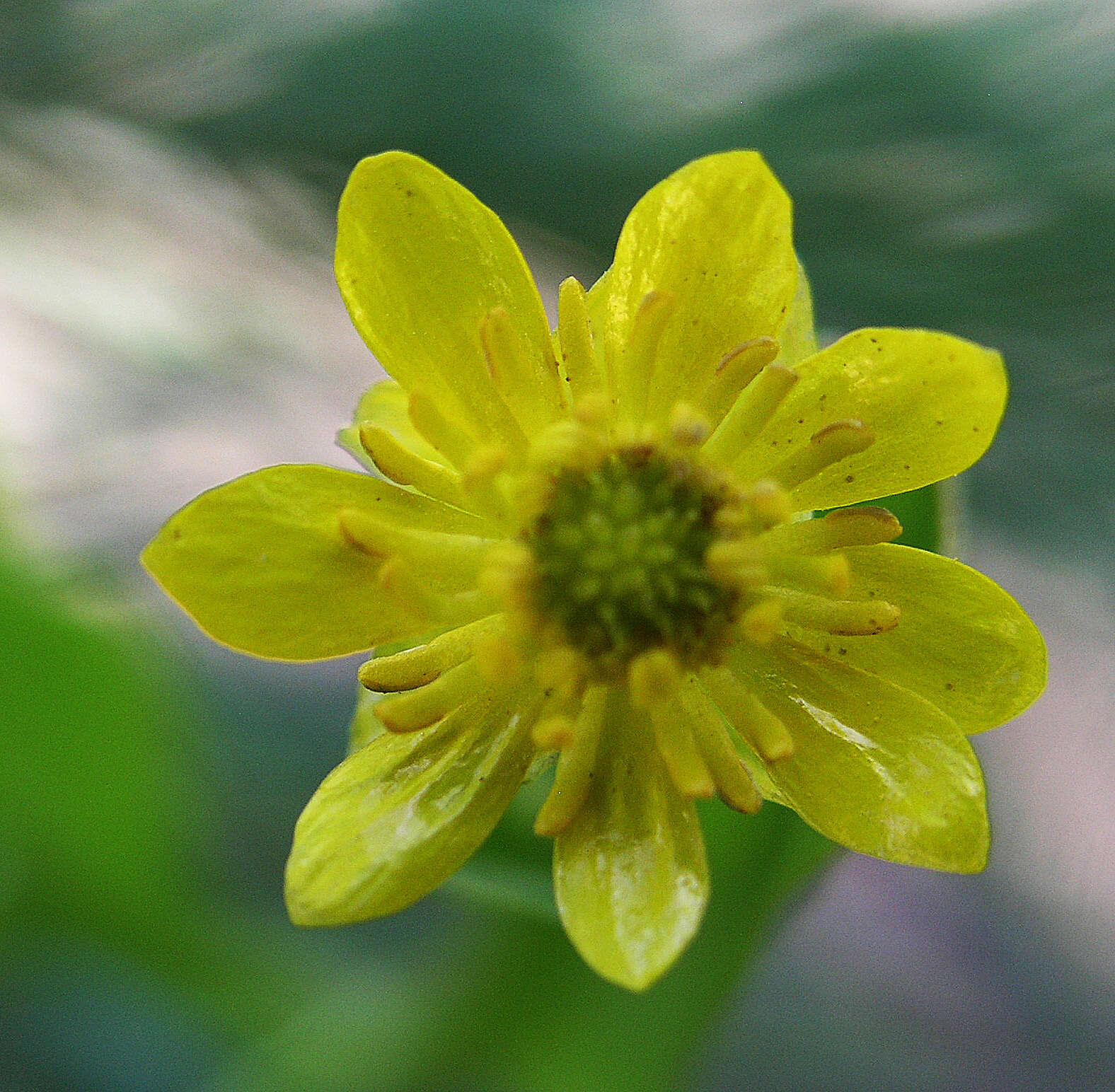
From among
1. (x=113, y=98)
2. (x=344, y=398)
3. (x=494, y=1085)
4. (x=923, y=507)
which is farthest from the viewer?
(x=113, y=98)

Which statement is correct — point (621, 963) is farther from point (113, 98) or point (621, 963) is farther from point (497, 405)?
point (113, 98)

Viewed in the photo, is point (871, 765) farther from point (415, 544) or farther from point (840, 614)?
point (415, 544)

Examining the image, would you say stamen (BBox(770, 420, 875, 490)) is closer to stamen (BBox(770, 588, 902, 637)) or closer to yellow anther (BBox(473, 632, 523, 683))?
stamen (BBox(770, 588, 902, 637))

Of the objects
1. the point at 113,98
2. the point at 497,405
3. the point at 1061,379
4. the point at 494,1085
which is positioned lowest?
the point at 494,1085

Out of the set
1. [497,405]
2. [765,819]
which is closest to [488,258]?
[497,405]

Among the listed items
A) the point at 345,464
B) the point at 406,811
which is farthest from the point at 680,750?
the point at 345,464

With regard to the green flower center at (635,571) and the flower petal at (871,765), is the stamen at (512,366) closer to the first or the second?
the green flower center at (635,571)
